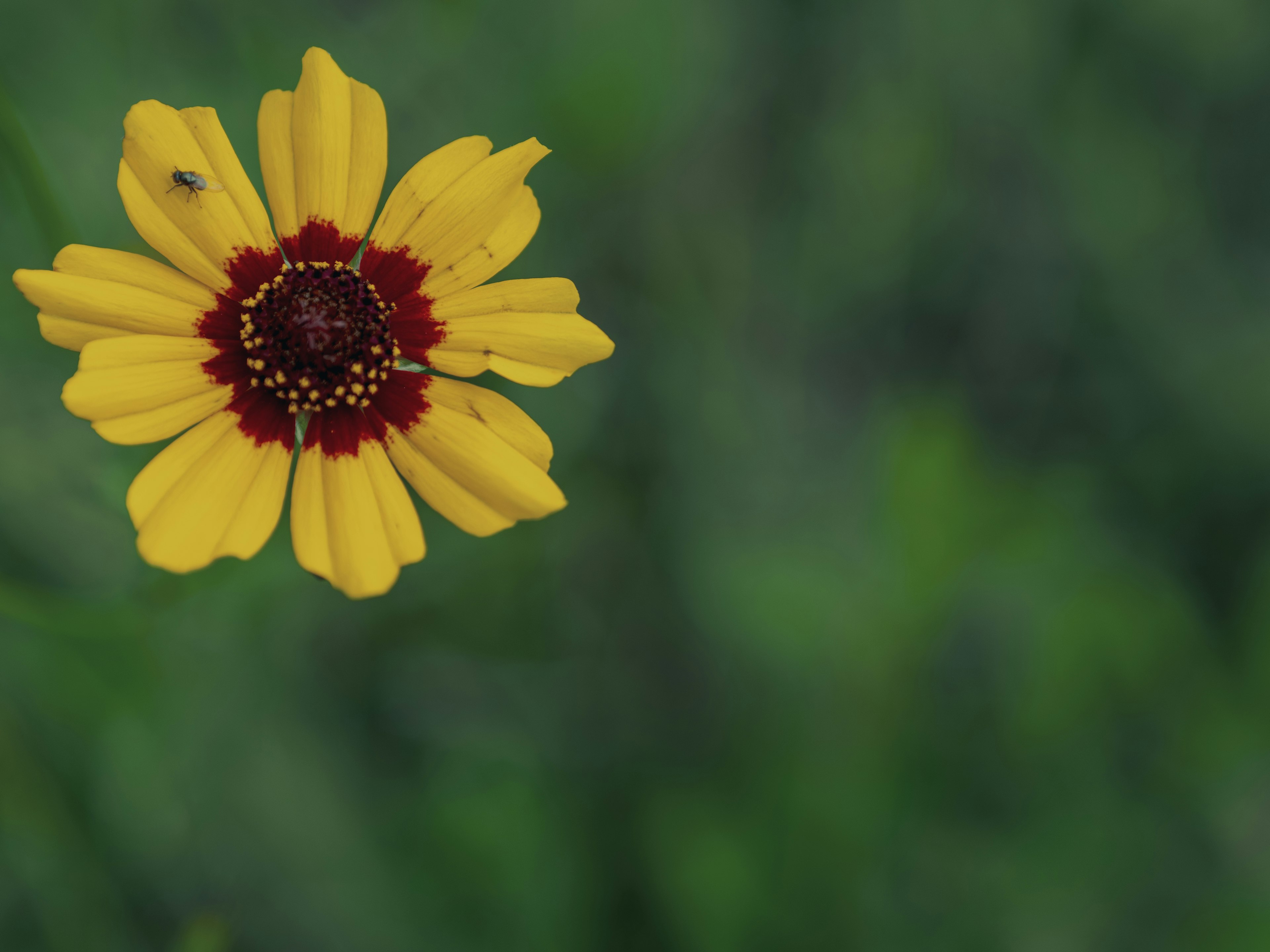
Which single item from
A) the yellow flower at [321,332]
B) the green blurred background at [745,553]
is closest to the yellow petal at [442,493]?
the yellow flower at [321,332]

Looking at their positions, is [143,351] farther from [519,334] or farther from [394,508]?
[519,334]

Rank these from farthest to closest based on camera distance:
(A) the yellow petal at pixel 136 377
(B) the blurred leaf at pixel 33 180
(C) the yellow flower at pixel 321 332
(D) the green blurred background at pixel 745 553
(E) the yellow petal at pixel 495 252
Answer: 1. (D) the green blurred background at pixel 745 553
2. (E) the yellow petal at pixel 495 252
3. (B) the blurred leaf at pixel 33 180
4. (C) the yellow flower at pixel 321 332
5. (A) the yellow petal at pixel 136 377

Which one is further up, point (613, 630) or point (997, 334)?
point (997, 334)

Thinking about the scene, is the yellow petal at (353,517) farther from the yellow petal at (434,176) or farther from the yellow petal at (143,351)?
the yellow petal at (434,176)

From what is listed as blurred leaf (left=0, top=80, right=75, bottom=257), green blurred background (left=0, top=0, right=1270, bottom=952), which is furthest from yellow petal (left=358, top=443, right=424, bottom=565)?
blurred leaf (left=0, top=80, right=75, bottom=257)

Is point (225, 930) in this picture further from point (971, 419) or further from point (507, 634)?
point (971, 419)

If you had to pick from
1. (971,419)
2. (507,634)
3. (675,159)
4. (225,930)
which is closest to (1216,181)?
(971,419)
